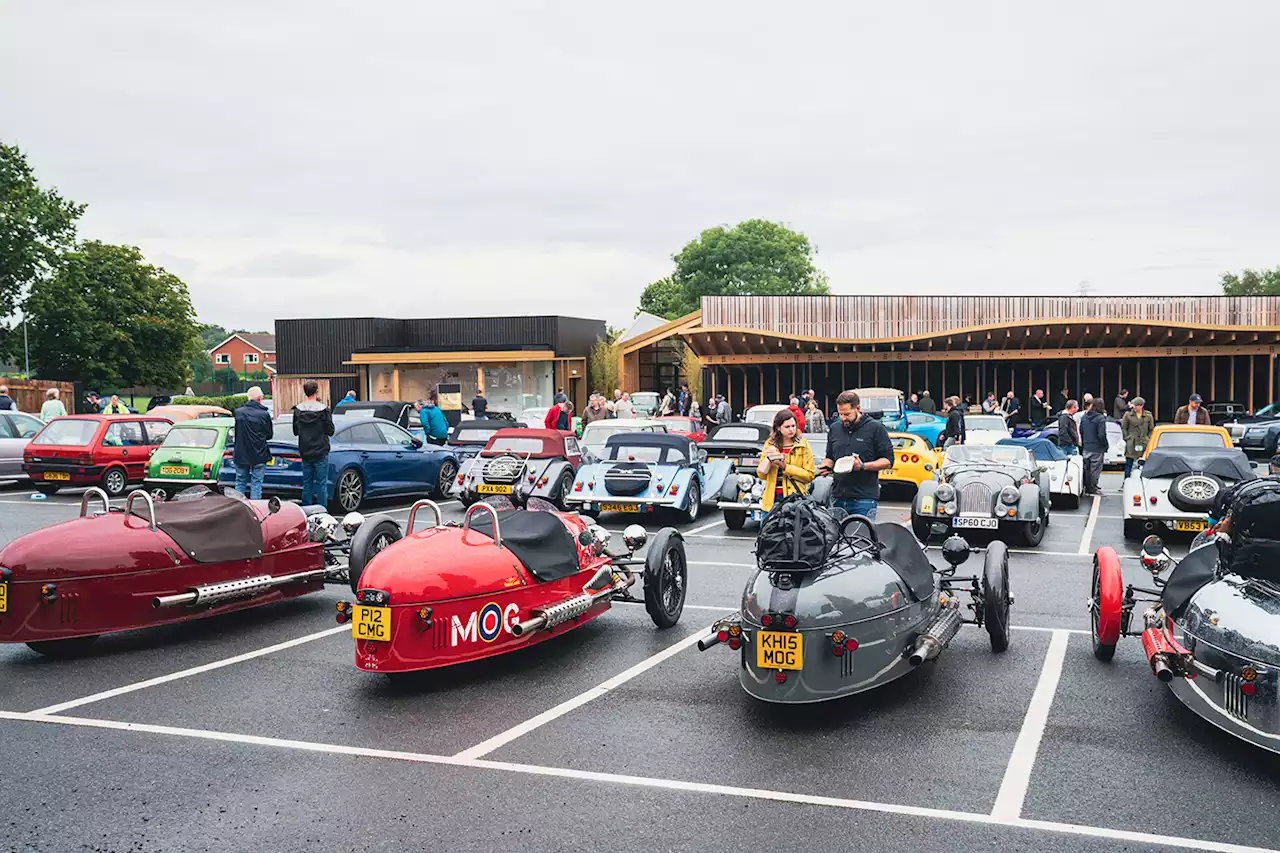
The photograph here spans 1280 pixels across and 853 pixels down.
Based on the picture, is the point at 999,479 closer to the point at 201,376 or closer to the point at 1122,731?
the point at 1122,731

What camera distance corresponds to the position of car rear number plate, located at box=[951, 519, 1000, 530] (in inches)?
506

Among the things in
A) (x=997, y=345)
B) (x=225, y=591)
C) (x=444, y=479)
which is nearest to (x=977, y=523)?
(x=225, y=591)

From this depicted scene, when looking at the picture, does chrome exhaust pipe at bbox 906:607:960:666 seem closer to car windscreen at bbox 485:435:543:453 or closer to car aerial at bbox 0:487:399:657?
car aerial at bbox 0:487:399:657

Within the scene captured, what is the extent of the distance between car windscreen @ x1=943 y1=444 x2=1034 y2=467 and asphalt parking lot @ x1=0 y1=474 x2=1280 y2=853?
6.53 m

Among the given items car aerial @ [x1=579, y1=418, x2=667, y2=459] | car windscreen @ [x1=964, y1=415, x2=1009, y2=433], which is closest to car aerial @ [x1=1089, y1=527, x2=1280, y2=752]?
car aerial @ [x1=579, y1=418, x2=667, y2=459]

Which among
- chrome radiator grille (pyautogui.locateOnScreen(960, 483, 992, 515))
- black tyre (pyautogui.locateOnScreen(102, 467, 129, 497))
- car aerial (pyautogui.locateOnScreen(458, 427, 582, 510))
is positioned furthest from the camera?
black tyre (pyautogui.locateOnScreen(102, 467, 129, 497))

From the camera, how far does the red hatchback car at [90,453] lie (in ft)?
59.5

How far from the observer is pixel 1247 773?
5254 millimetres

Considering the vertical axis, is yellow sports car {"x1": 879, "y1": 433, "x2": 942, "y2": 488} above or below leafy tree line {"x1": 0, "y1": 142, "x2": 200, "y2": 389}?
below

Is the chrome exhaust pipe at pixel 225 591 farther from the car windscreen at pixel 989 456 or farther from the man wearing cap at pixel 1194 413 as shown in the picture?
the man wearing cap at pixel 1194 413

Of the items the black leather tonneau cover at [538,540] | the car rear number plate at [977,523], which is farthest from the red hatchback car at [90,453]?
the car rear number plate at [977,523]

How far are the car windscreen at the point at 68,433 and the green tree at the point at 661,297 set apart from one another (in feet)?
231

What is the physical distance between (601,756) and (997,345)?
32391mm

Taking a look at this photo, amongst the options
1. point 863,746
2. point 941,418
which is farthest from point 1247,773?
point 941,418
